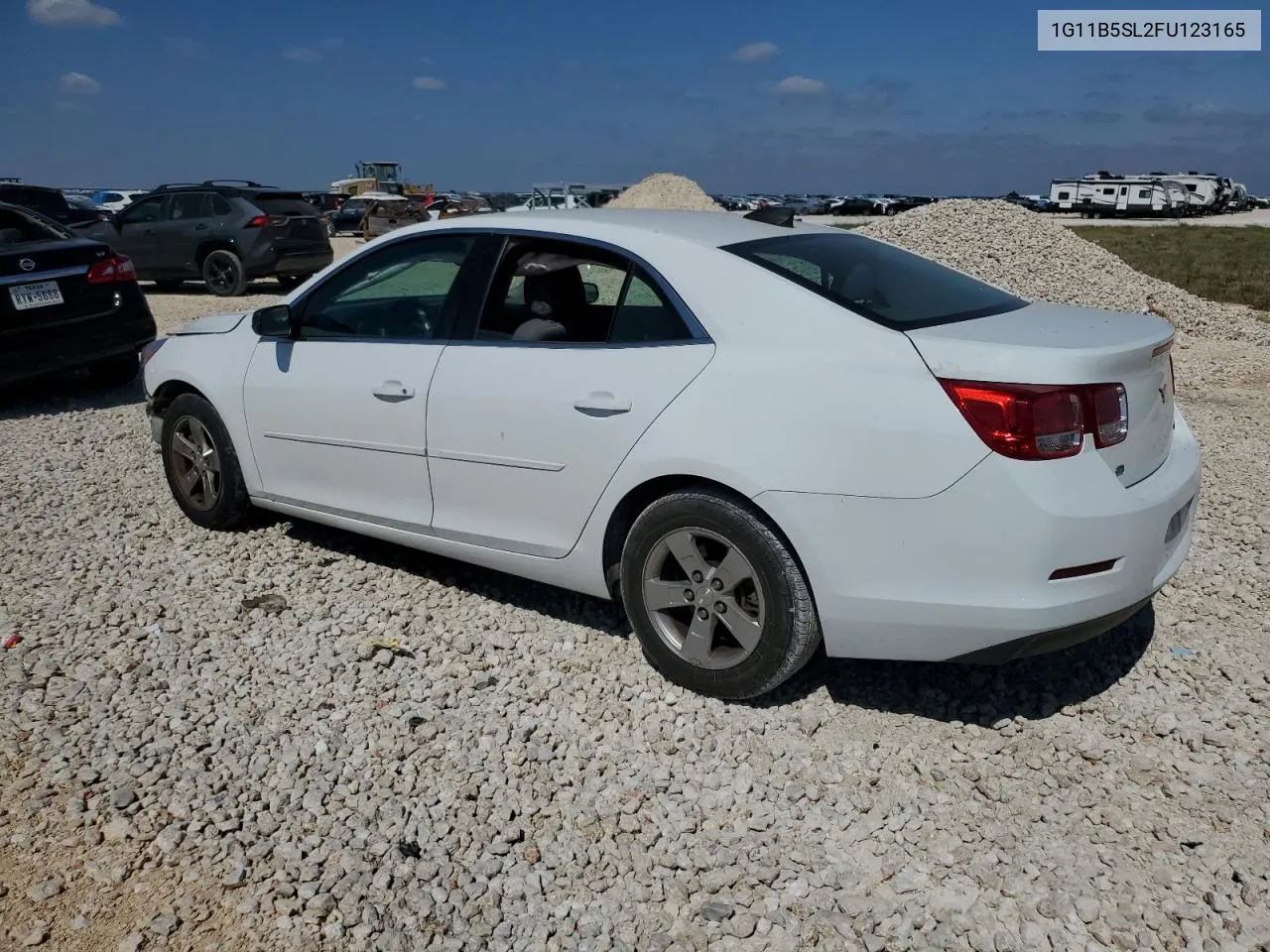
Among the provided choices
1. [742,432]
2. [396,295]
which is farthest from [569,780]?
[396,295]

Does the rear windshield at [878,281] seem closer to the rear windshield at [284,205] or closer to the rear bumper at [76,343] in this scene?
the rear bumper at [76,343]

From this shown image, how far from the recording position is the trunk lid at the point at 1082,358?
114 inches

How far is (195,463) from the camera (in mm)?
5246

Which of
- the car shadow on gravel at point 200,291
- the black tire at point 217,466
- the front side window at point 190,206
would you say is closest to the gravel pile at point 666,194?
the car shadow on gravel at point 200,291

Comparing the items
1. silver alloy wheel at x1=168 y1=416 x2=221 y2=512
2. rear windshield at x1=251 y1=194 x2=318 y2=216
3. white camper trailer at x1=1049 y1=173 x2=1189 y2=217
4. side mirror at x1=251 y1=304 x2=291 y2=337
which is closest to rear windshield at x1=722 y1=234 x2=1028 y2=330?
side mirror at x1=251 y1=304 x2=291 y2=337

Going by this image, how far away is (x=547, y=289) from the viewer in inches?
162

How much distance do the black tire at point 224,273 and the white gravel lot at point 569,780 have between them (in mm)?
12168

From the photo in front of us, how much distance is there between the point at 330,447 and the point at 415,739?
1.55m

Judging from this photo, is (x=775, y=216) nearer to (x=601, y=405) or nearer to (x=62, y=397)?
(x=601, y=405)

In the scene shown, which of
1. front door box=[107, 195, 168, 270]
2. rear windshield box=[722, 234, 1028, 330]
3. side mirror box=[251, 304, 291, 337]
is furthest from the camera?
front door box=[107, 195, 168, 270]

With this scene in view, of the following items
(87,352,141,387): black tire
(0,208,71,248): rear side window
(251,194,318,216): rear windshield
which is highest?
(251,194,318,216): rear windshield

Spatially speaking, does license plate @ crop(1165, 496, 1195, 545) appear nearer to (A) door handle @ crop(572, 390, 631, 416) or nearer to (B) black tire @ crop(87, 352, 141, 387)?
(A) door handle @ crop(572, 390, 631, 416)

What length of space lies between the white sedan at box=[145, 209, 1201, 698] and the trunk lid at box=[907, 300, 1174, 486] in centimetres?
1

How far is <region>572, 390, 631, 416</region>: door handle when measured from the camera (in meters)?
3.48
